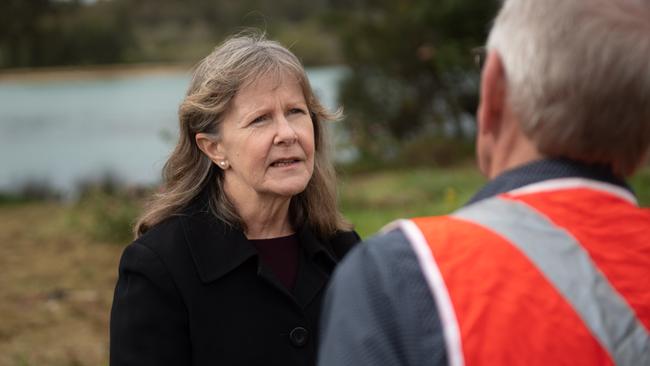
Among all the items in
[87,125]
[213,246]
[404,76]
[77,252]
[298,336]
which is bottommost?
[87,125]

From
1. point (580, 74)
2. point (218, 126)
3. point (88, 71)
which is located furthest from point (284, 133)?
point (88, 71)

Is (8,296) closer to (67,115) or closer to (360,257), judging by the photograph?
(360,257)

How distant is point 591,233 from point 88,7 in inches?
859

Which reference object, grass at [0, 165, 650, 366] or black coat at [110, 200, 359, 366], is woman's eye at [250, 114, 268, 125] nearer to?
black coat at [110, 200, 359, 366]

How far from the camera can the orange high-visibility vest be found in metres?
1.14

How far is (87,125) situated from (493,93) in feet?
65.0

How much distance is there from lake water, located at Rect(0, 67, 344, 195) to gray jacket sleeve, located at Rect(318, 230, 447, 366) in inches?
330

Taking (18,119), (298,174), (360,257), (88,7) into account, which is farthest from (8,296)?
(88,7)

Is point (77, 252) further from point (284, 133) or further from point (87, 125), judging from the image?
point (87, 125)

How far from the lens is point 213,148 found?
2.50m

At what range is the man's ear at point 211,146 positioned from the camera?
249 centimetres

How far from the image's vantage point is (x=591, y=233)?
1197 mm

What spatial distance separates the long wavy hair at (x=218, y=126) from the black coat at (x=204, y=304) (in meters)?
0.08

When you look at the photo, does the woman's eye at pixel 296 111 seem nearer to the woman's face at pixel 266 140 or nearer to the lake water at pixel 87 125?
the woman's face at pixel 266 140
